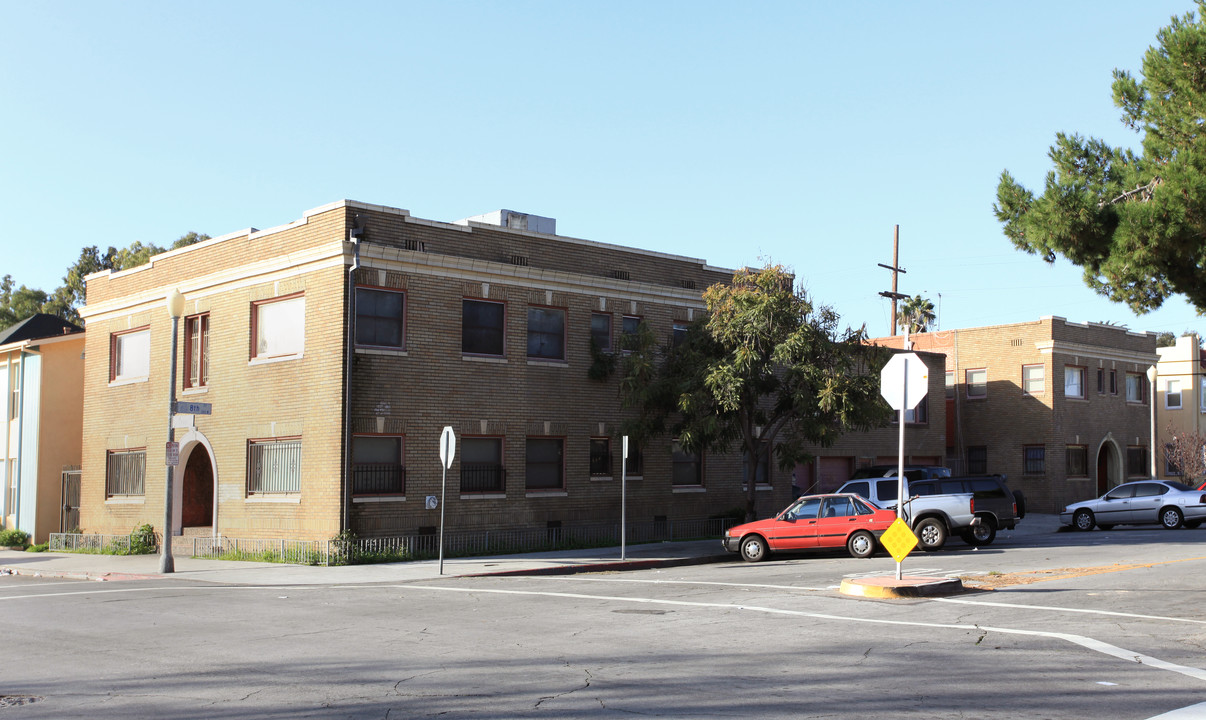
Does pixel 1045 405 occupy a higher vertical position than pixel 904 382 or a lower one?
higher

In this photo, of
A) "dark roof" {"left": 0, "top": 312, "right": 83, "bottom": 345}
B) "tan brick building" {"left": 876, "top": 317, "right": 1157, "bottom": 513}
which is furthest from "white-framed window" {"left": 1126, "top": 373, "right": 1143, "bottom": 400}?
"dark roof" {"left": 0, "top": 312, "right": 83, "bottom": 345}

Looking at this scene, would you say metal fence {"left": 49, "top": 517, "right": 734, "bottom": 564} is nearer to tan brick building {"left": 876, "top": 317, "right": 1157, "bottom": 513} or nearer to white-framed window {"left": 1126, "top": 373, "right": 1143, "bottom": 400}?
tan brick building {"left": 876, "top": 317, "right": 1157, "bottom": 513}

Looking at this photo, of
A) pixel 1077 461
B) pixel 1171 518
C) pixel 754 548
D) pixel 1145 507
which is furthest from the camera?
pixel 1077 461

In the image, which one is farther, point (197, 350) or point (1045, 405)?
point (1045, 405)

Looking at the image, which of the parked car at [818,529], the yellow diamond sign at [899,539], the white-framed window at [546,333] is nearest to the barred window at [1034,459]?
the parked car at [818,529]

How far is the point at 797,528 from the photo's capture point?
935 inches

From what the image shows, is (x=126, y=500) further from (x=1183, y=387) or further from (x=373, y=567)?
(x=1183, y=387)

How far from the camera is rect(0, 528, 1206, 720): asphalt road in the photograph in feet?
29.0

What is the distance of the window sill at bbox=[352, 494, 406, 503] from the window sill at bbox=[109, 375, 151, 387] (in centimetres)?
1001

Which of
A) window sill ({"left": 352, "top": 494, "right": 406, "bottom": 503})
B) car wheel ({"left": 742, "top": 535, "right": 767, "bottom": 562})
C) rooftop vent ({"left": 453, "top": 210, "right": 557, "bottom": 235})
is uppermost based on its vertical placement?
rooftop vent ({"left": 453, "top": 210, "right": 557, "bottom": 235})

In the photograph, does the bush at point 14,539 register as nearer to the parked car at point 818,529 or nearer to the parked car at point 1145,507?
the parked car at point 818,529

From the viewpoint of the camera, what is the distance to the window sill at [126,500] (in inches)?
1214

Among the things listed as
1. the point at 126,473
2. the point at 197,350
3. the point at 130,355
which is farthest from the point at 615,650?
the point at 130,355

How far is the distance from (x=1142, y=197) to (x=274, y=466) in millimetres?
19895
